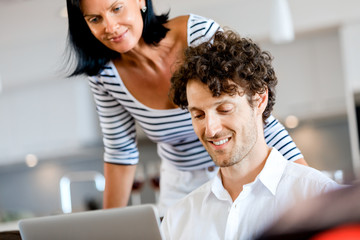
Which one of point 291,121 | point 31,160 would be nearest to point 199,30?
point 291,121

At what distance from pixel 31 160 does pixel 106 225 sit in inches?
207

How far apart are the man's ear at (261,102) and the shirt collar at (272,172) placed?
0.13m

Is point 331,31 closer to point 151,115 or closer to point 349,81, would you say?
point 349,81

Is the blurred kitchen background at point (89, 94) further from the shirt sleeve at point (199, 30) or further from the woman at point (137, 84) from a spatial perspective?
the shirt sleeve at point (199, 30)

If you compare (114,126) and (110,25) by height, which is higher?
(110,25)

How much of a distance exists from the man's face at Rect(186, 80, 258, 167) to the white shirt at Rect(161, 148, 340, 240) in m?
0.07

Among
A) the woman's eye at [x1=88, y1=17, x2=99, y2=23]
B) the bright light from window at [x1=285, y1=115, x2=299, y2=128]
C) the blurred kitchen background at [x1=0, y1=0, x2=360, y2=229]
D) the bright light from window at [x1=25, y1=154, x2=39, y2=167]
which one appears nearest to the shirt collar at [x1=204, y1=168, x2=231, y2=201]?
the woman's eye at [x1=88, y1=17, x2=99, y2=23]

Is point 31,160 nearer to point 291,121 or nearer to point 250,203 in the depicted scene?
point 291,121

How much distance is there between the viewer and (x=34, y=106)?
5.64 metres

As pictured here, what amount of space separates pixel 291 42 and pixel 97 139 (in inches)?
91.1

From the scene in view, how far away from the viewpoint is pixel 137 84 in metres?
1.52

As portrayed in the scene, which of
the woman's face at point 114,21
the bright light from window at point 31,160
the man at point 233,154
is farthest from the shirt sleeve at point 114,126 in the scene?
the bright light from window at point 31,160

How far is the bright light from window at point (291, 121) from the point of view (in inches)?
183

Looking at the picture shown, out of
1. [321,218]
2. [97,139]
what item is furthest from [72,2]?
[97,139]
